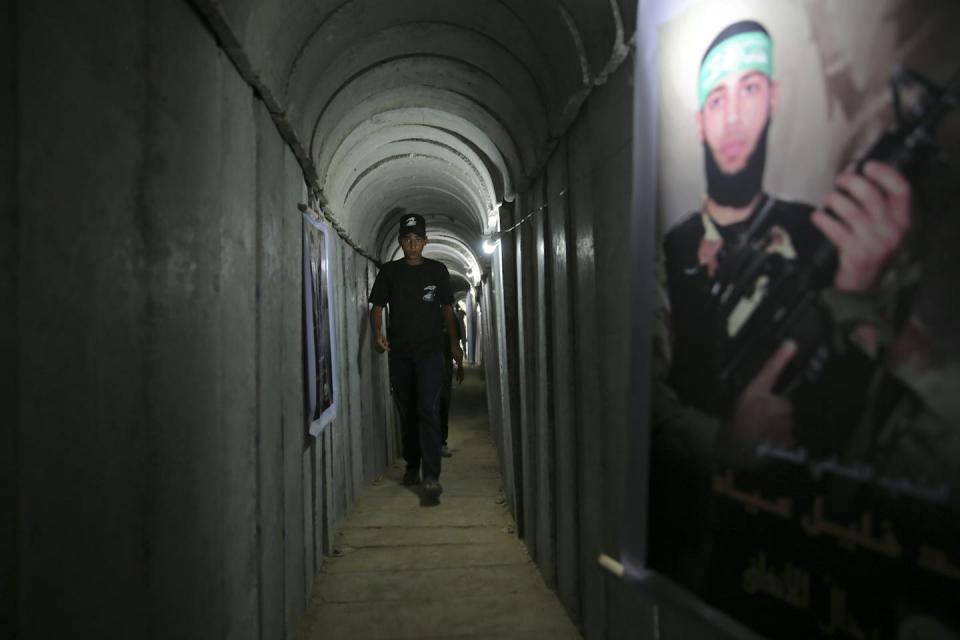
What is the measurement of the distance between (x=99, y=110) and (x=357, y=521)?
4191 mm

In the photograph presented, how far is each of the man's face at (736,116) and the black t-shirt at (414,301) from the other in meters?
4.20

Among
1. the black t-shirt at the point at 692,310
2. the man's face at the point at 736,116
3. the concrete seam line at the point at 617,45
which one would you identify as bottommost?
the black t-shirt at the point at 692,310

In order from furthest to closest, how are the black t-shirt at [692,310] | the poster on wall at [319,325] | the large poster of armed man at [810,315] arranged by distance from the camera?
the poster on wall at [319,325], the black t-shirt at [692,310], the large poster of armed man at [810,315]

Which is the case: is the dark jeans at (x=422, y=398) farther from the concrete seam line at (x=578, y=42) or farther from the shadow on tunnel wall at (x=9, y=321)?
the shadow on tunnel wall at (x=9, y=321)

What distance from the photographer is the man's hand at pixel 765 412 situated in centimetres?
110

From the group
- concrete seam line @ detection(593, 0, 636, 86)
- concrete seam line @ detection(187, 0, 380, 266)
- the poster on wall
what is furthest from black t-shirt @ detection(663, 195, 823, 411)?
the poster on wall

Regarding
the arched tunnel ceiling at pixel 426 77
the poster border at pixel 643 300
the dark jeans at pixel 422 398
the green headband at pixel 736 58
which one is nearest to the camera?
the green headband at pixel 736 58

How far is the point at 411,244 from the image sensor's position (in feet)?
18.7

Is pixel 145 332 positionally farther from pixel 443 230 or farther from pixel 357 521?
pixel 443 230

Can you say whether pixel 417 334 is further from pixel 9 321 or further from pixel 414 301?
pixel 9 321

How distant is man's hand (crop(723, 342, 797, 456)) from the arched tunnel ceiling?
139cm

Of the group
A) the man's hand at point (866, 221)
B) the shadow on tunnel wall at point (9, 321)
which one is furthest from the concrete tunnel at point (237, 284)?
the man's hand at point (866, 221)

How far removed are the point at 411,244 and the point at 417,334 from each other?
981 mm

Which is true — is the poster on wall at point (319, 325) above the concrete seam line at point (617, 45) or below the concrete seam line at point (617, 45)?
below
